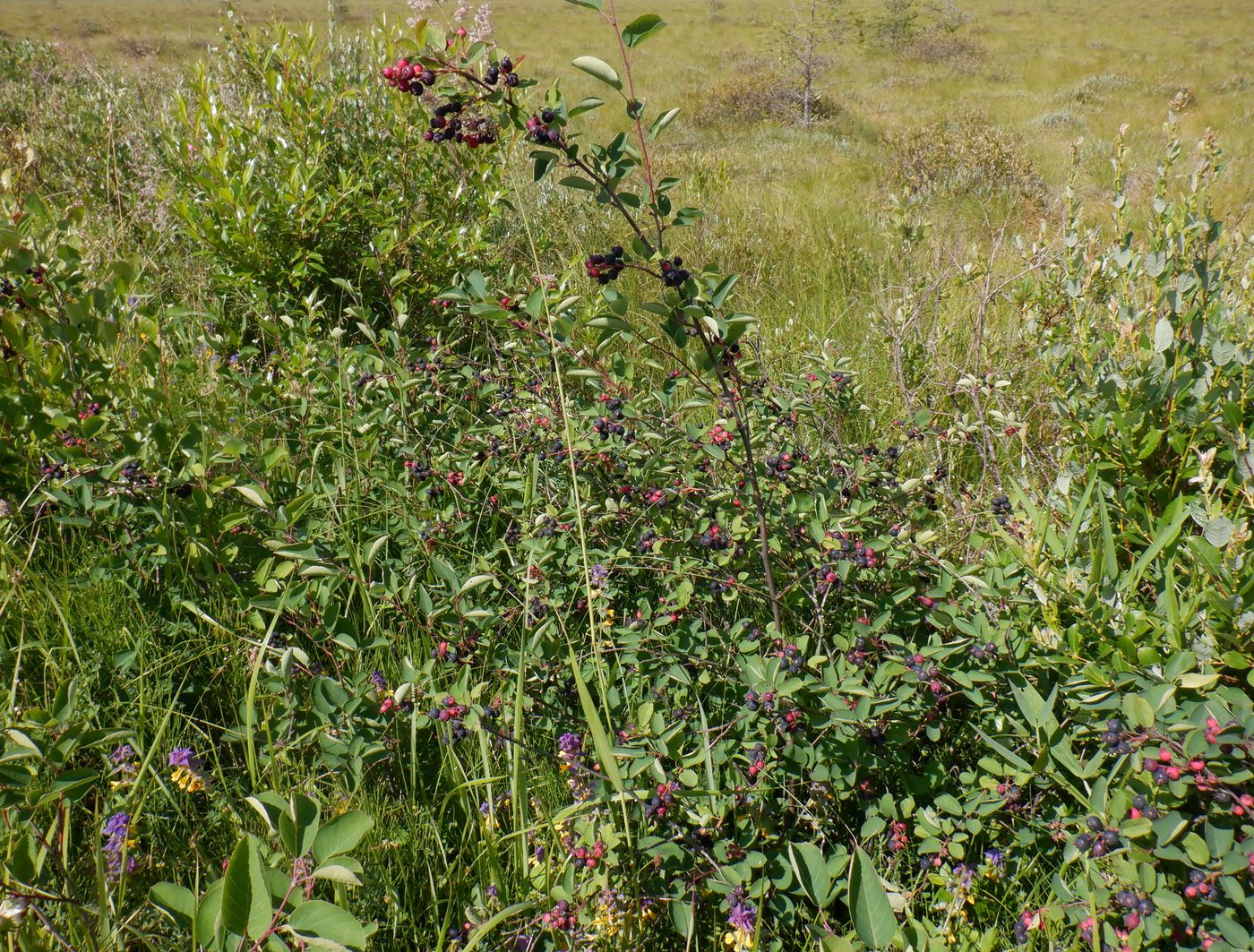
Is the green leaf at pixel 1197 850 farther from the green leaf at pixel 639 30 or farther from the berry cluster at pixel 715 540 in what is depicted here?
the green leaf at pixel 639 30

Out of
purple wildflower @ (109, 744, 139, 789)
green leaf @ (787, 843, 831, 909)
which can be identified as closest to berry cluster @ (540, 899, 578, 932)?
green leaf @ (787, 843, 831, 909)

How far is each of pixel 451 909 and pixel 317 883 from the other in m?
0.26

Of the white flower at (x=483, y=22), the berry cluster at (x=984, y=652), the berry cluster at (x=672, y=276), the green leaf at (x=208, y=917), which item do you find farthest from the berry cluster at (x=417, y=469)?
the white flower at (x=483, y=22)

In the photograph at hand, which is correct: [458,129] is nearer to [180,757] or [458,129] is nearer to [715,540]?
[715,540]

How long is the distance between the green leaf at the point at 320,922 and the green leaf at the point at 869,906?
0.66 metres

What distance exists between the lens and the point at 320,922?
966 millimetres

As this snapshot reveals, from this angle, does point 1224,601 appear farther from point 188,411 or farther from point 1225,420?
point 188,411

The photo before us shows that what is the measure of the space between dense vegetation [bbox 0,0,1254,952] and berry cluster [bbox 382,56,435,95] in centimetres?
2

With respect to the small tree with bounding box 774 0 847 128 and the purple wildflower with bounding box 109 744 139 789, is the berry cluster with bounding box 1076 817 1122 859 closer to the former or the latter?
the purple wildflower with bounding box 109 744 139 789

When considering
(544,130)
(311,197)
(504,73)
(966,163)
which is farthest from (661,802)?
(966,163)

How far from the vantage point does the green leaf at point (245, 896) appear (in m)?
0.87

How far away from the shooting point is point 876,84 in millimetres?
19172

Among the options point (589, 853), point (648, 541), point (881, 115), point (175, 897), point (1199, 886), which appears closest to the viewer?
point (175, 897)

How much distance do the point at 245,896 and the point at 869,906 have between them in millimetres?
821
